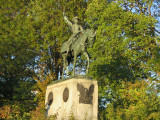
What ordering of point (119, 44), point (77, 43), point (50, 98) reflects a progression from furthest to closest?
point (119, 44), point (50, 98), point (77, 43)

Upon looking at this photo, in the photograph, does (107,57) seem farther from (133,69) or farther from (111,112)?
(111,112)

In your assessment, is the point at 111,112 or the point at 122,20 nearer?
the point at 111,112

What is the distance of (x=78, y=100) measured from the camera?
13398 millimetres

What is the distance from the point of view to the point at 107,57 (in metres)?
24.1

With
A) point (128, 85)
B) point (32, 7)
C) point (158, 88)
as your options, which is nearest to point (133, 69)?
point (128, 85)

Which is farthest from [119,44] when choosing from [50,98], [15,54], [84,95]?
[84,95]

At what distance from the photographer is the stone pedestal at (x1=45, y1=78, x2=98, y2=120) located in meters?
13.3

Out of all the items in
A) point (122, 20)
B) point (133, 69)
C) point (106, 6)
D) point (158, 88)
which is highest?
point (106, 6)

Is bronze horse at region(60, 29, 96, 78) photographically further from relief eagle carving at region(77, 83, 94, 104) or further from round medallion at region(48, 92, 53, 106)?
round medallion at region(48, 92, 53, 106)

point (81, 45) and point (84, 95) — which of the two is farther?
→ point (81, 45)

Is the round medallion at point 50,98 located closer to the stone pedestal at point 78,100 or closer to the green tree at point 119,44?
the stone pedestal at point 78,100

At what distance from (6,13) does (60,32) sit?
5.84 meters

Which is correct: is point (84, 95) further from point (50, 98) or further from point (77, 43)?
point (77, 43)

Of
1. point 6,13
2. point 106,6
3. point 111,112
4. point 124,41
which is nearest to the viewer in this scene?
point 111,112
